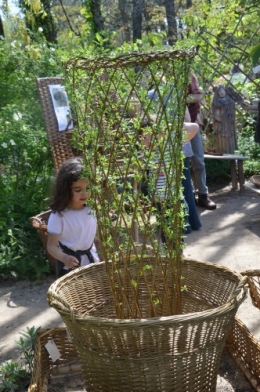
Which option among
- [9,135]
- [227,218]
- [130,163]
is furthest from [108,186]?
[227,218]

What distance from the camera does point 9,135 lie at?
5.04 m

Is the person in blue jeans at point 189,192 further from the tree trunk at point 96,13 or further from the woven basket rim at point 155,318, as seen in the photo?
the tree trunk at point 96,13

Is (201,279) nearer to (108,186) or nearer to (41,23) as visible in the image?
(108,186)

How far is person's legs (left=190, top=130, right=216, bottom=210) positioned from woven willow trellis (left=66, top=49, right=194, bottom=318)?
378cm

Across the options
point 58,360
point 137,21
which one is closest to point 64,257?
point 58,360

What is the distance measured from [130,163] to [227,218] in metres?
3.88

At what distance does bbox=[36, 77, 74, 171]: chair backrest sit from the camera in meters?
5.03

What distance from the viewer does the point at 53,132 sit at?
5137 millimetres

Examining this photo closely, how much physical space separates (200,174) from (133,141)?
419 centimetres

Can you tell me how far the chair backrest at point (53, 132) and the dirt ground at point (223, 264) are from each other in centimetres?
123

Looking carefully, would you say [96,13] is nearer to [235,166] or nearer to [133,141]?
[235,166]

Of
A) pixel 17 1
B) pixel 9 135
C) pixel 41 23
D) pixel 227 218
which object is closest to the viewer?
pixel 9 135

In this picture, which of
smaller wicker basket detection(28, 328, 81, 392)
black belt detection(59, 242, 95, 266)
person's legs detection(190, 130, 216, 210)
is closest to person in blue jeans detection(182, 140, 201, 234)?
person's legs detection(190, 130, 216, 210)

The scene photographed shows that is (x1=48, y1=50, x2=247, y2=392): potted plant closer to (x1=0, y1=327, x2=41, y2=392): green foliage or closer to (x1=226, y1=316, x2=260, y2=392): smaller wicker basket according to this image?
(x1=226, y1=316, x2=260, y2=392): smaller wicker basket
